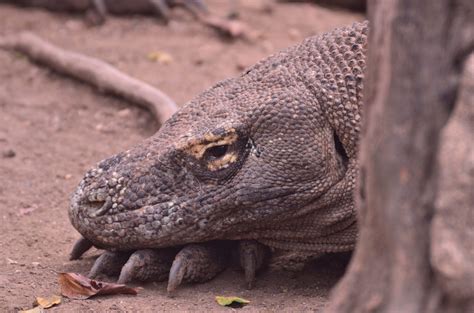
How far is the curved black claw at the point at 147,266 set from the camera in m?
4.48

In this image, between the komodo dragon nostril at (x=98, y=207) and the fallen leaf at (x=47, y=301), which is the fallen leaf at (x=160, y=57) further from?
the fallen leaf at (x=47, y=301)

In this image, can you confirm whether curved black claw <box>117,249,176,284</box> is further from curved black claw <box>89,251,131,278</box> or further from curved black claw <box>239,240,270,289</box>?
curved black claw <box>239,240,270,289</box>

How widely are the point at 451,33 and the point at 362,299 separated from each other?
→ 2.65 ft

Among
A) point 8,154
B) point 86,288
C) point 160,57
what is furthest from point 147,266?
point 160,57

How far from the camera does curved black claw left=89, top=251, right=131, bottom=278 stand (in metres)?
4.61

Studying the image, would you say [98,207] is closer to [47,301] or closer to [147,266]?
[147,266]

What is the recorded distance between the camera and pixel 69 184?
6.23 meters

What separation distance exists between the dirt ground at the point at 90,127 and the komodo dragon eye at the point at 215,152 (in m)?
0.61

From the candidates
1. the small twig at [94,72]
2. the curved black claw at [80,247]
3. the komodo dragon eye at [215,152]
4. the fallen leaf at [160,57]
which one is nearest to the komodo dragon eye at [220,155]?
the komodo dragon eye at [215,152]

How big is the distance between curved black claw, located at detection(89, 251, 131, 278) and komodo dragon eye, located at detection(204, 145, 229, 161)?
0.64 metres

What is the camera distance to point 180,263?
446cm

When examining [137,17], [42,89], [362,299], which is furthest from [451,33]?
[137,17]

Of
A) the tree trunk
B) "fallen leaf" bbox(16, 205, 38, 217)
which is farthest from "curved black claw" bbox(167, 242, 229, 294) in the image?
the tree trunk

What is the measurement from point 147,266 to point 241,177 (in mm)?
593
